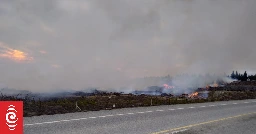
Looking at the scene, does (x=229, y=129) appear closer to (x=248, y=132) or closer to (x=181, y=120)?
(x=248, y=132)

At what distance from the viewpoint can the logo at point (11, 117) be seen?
2771mm

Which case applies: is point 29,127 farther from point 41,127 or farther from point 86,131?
point 86,131

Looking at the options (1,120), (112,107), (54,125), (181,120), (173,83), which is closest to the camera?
(1,120)

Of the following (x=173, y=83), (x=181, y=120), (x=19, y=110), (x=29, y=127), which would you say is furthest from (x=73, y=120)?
(x=173, y=83)

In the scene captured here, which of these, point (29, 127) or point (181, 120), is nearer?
point (29, 127)

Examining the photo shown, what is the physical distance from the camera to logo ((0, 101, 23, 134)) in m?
2.77

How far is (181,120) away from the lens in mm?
13461

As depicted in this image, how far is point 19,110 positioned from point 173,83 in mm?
46492

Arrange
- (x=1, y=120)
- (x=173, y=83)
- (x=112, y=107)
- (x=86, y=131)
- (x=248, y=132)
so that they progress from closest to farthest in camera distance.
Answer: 1. (x=1, y=120)
2. (x=86, y=131)
3. (x=248, y=132)
4. (x=112, y=107)
5. (x=173, y=83)

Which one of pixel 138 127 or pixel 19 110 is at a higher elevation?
pixel 19 110

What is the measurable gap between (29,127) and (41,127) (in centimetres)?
41

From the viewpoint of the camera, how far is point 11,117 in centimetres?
284

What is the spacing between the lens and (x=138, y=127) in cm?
1099

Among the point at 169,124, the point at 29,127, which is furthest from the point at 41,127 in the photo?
the point at 169,124
